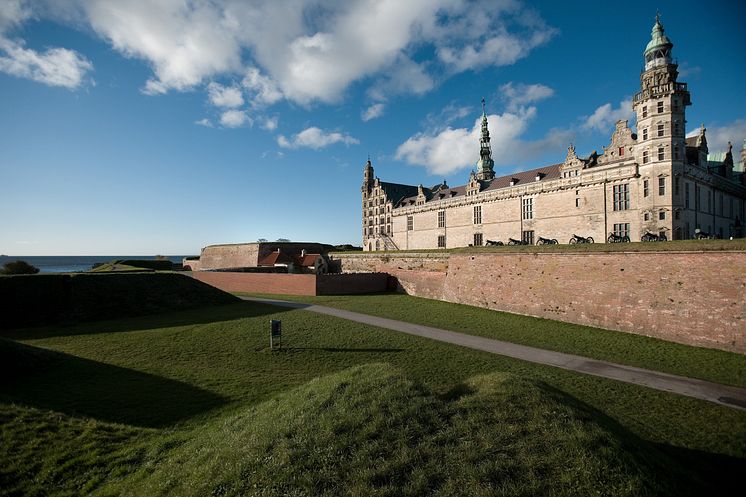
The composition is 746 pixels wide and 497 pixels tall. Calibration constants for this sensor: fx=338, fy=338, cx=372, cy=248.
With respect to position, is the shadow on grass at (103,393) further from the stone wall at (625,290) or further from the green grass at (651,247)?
the green grass at (651,247)

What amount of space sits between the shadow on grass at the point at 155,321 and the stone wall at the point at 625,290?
14.3 m

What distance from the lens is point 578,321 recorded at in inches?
707

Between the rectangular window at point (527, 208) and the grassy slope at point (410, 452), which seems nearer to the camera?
the grassy slope at point (410, 452)

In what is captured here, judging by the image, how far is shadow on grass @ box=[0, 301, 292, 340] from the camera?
1658 cm

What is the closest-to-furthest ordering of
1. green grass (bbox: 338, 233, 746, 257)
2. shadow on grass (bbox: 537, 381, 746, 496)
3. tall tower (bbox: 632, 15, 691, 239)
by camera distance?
shadow on grass (bbox: 537, 381, 746, 496), green grass (bbox: 338, 233, 746, 257), tall tower (bbox: 632, 15, 691, 239)

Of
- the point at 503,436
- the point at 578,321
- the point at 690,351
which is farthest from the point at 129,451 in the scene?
the point at 578,321

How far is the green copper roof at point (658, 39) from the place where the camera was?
2394 centimetres

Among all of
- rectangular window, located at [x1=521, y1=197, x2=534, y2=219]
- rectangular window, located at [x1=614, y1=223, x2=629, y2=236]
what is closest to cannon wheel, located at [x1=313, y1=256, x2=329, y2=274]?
rectangular window, located at [x1=521, y1=197, x2=534, y2=219]

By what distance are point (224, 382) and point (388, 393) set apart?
596cm

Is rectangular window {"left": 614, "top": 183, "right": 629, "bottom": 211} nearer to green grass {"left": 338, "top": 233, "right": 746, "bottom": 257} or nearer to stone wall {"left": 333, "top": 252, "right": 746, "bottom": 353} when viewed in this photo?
green grass {"left": 338, "top": 233, "right": 746, "bottom": 257}

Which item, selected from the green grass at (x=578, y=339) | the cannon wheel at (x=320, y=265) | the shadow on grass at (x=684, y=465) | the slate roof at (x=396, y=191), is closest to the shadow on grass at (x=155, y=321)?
the green grass at (x=578, y=339)

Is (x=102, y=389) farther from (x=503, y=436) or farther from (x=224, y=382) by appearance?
(x=503, y=436)

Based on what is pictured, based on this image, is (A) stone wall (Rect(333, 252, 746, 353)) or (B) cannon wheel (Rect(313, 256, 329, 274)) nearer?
(A) stone wall (Rect(333, 252, 746, 353))

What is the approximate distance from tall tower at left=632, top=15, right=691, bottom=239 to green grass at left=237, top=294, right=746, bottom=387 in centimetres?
1373
